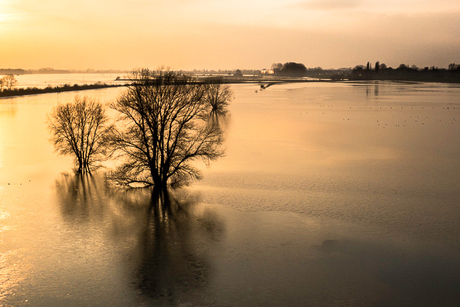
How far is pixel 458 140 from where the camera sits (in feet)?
233

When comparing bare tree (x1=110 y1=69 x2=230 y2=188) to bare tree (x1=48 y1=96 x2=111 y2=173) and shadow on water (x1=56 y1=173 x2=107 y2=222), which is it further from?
bare tree (x1=48 y1=96 x2=111 y2=173)

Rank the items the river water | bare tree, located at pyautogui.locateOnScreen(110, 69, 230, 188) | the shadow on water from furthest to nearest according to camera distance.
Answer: bare tree, located at pyautogui.locateOnScreen(110, 69, 230, 188), the shadow on water, the river water

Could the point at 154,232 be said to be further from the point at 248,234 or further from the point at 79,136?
the point at 79,136

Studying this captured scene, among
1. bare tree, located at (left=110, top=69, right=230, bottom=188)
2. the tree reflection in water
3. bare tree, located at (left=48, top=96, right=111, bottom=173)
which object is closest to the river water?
the tree reflection in water

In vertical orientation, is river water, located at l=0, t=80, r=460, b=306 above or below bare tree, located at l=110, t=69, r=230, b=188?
below

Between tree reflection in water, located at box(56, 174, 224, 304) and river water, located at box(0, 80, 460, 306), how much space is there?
0.38 feet

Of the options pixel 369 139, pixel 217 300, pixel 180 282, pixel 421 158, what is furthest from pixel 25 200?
pixel 369 139

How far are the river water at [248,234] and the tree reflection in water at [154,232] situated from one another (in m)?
0.11

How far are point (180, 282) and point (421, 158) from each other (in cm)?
4380

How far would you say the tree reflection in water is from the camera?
24672mm

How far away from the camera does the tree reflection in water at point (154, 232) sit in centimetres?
2467

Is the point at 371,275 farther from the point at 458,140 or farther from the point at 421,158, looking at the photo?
the point at 458,140

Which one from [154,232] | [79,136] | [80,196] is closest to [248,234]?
[154,232]

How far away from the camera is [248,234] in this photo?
31672 millimetres
